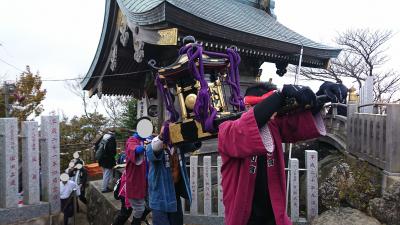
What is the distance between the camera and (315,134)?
196 centimetres

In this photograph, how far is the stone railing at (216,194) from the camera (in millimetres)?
4945

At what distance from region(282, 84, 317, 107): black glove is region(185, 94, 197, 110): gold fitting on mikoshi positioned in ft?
5.29

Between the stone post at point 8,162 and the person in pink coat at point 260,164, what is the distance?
3331mm

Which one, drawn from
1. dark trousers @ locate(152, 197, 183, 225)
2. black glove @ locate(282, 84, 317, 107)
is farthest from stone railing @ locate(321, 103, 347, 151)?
black glove @ locate(282, 84, 317, 107)

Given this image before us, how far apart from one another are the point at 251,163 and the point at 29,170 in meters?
3.60

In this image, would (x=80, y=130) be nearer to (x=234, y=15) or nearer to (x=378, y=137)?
(x=234, y=15)

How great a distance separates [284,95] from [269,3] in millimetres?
11351

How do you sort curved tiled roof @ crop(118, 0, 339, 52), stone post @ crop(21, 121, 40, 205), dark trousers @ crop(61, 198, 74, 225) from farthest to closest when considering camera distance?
curved tiled roof @ crop(118, 0, 339, 52) < dark trousers @ crop(61, 198, 74, 225) < stone post @ crop(21, 121, 40, 205)

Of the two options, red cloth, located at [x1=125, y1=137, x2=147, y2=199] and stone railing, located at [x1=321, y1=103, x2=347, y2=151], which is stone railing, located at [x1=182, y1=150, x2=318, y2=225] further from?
stone railing, located at [x1=321, y1=103, x2=347, y2=151]

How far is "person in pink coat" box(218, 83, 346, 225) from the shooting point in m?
1.74

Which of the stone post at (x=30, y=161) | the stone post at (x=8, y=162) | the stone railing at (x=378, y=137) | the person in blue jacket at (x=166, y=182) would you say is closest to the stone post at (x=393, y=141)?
the stone railing at (x=378, y=137)

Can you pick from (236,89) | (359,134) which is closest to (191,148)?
(236,89)

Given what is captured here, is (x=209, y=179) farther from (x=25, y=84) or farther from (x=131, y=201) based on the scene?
(x=25, y=84)

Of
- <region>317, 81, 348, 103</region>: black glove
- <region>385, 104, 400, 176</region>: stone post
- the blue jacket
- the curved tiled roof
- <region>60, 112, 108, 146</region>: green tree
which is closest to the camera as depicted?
<region>317, 81, 348, 103</region>: black glove
